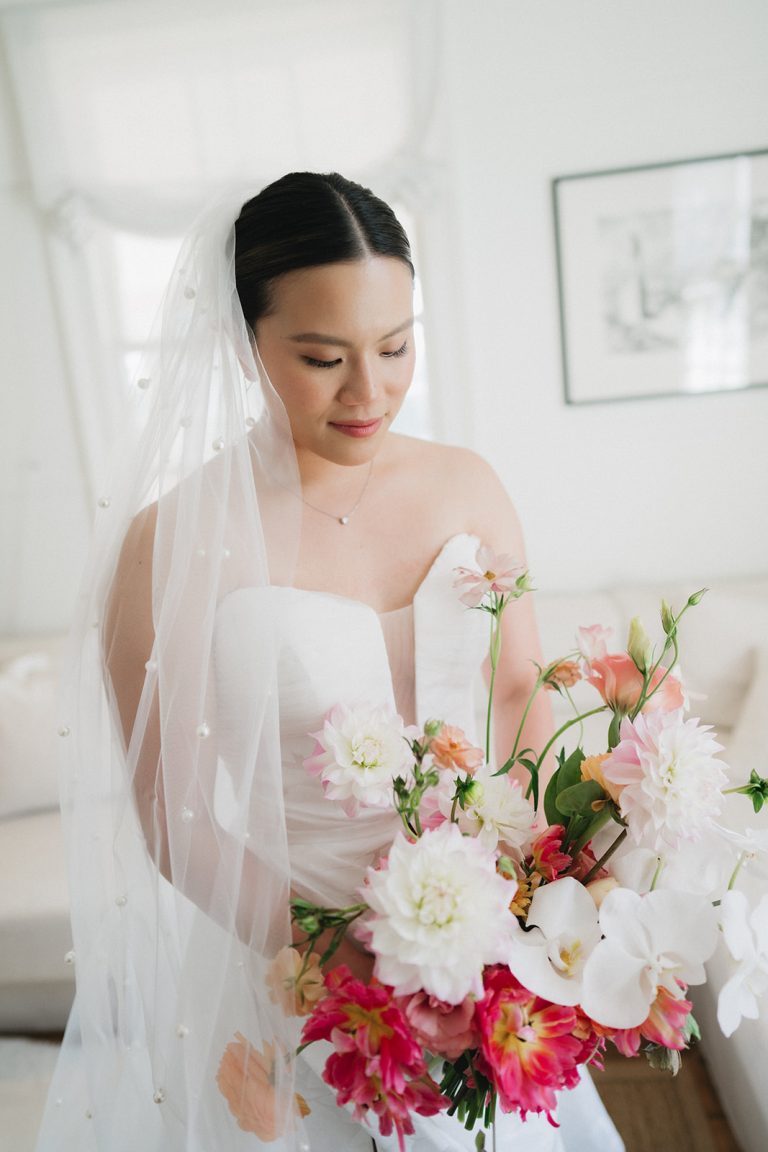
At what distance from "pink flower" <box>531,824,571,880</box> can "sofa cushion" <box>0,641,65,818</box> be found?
76.2 inches

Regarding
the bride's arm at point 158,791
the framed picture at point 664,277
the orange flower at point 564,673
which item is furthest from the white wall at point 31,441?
the orange flower at point 564,673

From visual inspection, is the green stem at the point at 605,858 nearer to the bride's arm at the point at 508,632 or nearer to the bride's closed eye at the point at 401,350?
the bride's arm at the point at 508,632

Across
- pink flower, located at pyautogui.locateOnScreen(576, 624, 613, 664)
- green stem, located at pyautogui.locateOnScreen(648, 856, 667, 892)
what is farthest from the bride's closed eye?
green stem, located at pyautogui.locateOnScreen(648, 856, 667, 892)

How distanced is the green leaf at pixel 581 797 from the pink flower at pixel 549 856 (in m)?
0.02

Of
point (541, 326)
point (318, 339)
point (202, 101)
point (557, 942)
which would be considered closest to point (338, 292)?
point (318, 339)

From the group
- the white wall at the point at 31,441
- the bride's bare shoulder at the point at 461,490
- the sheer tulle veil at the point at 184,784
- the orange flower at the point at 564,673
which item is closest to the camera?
the orange flower at the point at 564,673

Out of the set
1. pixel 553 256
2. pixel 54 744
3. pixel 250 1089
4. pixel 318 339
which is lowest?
pixel 54 744

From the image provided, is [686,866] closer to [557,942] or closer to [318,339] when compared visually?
[557,942]

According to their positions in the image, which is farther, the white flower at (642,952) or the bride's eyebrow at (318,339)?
the bride's eyebrow at (318,339)

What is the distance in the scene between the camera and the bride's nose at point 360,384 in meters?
0.95

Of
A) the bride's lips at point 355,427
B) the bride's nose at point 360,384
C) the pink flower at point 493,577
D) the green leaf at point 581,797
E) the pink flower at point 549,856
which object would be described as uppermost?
the bride's nose at point 360,384

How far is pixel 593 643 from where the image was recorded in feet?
2.57

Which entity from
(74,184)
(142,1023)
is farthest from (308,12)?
(142,1023)

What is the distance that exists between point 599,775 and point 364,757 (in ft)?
0.68
